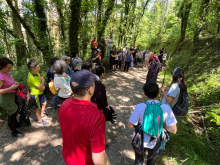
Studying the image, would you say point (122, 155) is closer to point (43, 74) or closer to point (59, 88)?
point (59, 88)

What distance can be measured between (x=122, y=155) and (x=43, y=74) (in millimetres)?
4589

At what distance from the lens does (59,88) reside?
132 inches

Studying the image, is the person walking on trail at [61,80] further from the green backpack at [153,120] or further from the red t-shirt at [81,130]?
the green backpack at [153,120]

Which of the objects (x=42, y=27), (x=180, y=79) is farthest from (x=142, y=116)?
(x=42, y=27)

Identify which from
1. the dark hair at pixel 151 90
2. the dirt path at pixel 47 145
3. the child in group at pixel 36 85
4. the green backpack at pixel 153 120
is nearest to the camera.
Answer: the green backpack at pixel 153 120

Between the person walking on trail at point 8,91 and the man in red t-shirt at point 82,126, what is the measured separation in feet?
7.24

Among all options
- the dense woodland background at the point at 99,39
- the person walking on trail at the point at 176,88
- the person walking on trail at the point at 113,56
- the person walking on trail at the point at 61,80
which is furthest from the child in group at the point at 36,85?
the person walking on trail at the point at 113,56

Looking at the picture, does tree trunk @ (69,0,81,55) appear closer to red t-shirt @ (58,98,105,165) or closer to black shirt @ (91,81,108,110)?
black shirt @ (91,81,108,110)

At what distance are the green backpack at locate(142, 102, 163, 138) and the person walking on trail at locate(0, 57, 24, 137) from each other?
2949mm

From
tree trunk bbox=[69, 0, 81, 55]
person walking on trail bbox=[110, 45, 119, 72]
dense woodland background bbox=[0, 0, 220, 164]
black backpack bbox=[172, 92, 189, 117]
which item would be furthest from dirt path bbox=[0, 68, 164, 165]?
person walking on trail bbox=[110, 45, 119, 72]

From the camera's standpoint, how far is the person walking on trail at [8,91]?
2.63 meters

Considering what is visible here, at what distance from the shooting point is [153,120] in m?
1.82

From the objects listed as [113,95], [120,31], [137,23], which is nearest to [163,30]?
[137,23]

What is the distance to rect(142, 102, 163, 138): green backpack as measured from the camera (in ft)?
5.97
